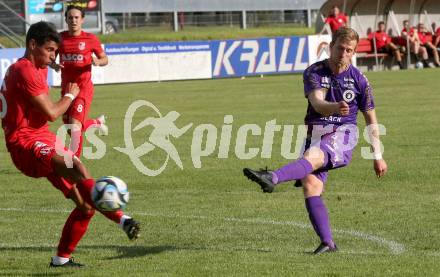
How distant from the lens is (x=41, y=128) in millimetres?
7789

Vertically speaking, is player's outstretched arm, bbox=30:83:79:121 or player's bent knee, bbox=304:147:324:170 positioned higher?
player's outstretched arm, bbox=30:83:79:121

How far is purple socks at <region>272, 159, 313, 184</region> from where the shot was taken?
26.4 ft

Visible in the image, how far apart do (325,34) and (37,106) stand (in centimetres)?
3030

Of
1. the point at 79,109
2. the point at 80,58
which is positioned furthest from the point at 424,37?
the point at 79,109

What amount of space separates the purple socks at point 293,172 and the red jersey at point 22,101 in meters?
1.84

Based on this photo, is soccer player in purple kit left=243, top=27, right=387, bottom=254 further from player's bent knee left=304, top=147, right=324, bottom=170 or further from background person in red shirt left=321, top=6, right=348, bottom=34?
background person in red shirt left=321, top=6, right=348, bottom=34

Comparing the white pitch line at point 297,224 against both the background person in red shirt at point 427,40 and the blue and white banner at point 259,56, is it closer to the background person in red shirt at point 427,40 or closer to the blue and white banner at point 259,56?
the blue and white banner at point 259,56

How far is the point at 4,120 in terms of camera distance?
7.78 meters

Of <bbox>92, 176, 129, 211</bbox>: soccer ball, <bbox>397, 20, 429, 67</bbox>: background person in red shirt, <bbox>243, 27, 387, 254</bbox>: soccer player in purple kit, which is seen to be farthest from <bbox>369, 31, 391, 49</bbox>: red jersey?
<bbox>92, 176, 129, 211</bbox>: soccer ball

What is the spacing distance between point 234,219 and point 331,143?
1.99 meters

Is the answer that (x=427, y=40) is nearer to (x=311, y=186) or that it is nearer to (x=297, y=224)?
(x=297, y=224)

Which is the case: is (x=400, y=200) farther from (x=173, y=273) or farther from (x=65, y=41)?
(x=65, y=41)

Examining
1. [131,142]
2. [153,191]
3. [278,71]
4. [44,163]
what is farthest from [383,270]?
[278,71]

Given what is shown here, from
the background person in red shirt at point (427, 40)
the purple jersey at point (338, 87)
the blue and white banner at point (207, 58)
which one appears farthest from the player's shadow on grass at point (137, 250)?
the background person in red shirt at point (427, 40)
